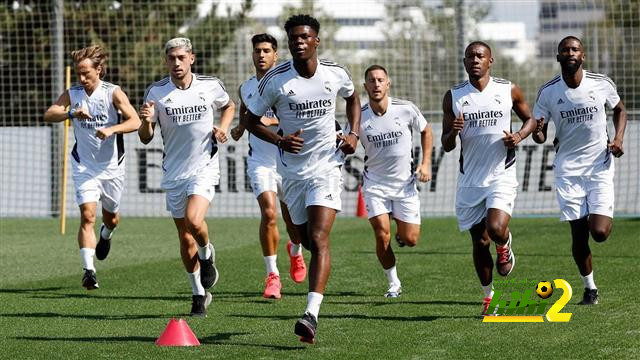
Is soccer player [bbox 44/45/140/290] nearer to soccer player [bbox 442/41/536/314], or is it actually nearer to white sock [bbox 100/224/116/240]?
white sock [bbox 100/224/116/240]

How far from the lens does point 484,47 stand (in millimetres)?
10344

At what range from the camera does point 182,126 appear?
10.8m

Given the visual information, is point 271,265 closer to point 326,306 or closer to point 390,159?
point 326,306

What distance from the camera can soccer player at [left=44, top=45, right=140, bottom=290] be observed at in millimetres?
12805

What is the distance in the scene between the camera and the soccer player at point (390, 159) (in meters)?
12.3

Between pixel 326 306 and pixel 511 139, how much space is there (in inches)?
89.1

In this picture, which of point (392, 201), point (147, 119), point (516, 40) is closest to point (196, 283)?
point (147, 119)

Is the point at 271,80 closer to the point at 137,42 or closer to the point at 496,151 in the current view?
the point at 496,151

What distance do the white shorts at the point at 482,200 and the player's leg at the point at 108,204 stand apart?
13.7 ft

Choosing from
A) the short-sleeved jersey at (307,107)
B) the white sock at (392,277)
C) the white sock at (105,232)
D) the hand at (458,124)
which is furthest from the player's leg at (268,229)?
the short-sleeved jersey at (307,107)

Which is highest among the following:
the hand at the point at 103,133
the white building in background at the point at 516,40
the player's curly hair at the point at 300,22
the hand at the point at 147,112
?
the white building in background at the point at 516,40

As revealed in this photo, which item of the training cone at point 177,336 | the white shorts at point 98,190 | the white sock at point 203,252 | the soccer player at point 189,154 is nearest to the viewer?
the training cone at point 177,336

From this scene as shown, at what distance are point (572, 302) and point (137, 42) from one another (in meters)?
18.7

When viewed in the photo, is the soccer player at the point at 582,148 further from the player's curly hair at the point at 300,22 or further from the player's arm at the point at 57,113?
the player's arm at the point at 57,113
